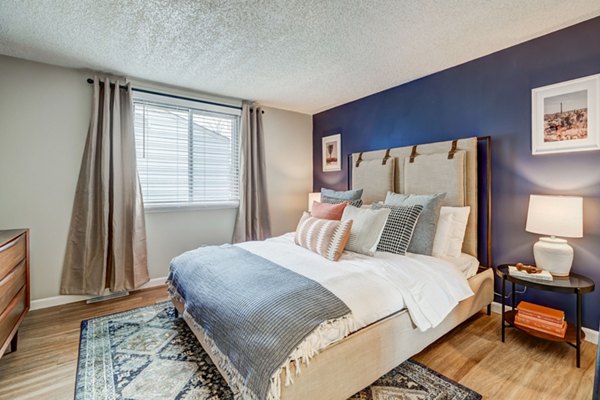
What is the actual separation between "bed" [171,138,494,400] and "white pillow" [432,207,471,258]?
136 mm

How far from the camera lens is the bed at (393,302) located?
1307mm

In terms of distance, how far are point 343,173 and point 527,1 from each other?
8.75 ft

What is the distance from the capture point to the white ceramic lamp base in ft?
6.41

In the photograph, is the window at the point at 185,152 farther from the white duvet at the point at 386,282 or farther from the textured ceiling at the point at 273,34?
the white duvet at the point at 386,282

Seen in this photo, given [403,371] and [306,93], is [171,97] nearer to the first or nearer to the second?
[306,93]

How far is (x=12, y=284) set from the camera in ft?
6.20

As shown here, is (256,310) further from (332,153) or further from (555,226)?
(332,153)

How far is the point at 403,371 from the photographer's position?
5.78 feet

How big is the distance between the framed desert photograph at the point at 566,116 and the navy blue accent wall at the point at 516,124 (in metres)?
0.06

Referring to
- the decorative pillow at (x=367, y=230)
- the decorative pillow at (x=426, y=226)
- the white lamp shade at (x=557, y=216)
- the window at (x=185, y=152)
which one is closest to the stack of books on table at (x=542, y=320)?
the white lamp shade at (x=557, y=216)

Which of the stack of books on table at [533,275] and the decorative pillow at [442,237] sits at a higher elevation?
the decorative pillow at [442,237]

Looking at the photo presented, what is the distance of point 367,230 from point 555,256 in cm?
134

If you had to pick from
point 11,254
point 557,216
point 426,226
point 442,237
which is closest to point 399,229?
point 426,226

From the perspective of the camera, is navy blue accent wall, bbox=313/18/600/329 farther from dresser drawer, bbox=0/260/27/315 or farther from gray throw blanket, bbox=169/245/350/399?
dresser drawer, bbox=0/260/27/315
